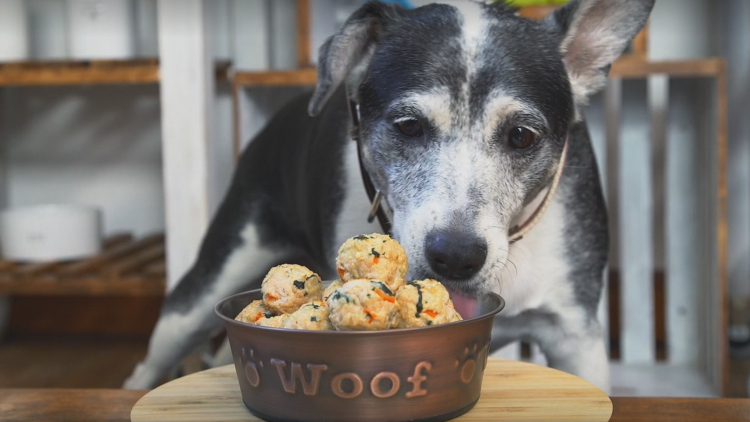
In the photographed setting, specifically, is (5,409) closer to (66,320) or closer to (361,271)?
(361,271)

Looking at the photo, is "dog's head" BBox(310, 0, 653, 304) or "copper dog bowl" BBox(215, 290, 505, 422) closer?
"copper dog bowl" BBox(215, 290, 505, 422)

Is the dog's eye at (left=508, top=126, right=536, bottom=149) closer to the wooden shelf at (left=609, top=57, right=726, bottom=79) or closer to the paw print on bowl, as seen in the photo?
the paw print on bowl

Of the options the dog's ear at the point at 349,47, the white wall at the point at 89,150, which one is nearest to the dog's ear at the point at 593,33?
the dog's ear at the point at 349,47

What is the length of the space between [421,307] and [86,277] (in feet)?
4.82

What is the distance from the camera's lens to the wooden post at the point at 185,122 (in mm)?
1838

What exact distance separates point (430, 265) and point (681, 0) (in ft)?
5.70

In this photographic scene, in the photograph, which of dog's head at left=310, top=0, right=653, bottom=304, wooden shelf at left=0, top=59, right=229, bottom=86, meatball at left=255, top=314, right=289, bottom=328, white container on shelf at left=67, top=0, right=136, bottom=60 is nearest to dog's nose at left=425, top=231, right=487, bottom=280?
dog's head at left=310, top=0, right=653, bottom=304

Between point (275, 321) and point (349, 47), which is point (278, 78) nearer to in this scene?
point (349, 47)

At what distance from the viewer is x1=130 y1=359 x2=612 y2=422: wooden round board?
2.26 feet

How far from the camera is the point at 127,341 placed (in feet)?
8.22

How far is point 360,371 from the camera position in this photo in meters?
0.63

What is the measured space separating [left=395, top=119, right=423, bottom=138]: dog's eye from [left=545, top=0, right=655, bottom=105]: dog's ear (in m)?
0.25

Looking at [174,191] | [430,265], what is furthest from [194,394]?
[174,191]

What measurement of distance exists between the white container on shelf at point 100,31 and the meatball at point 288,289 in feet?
4.71
